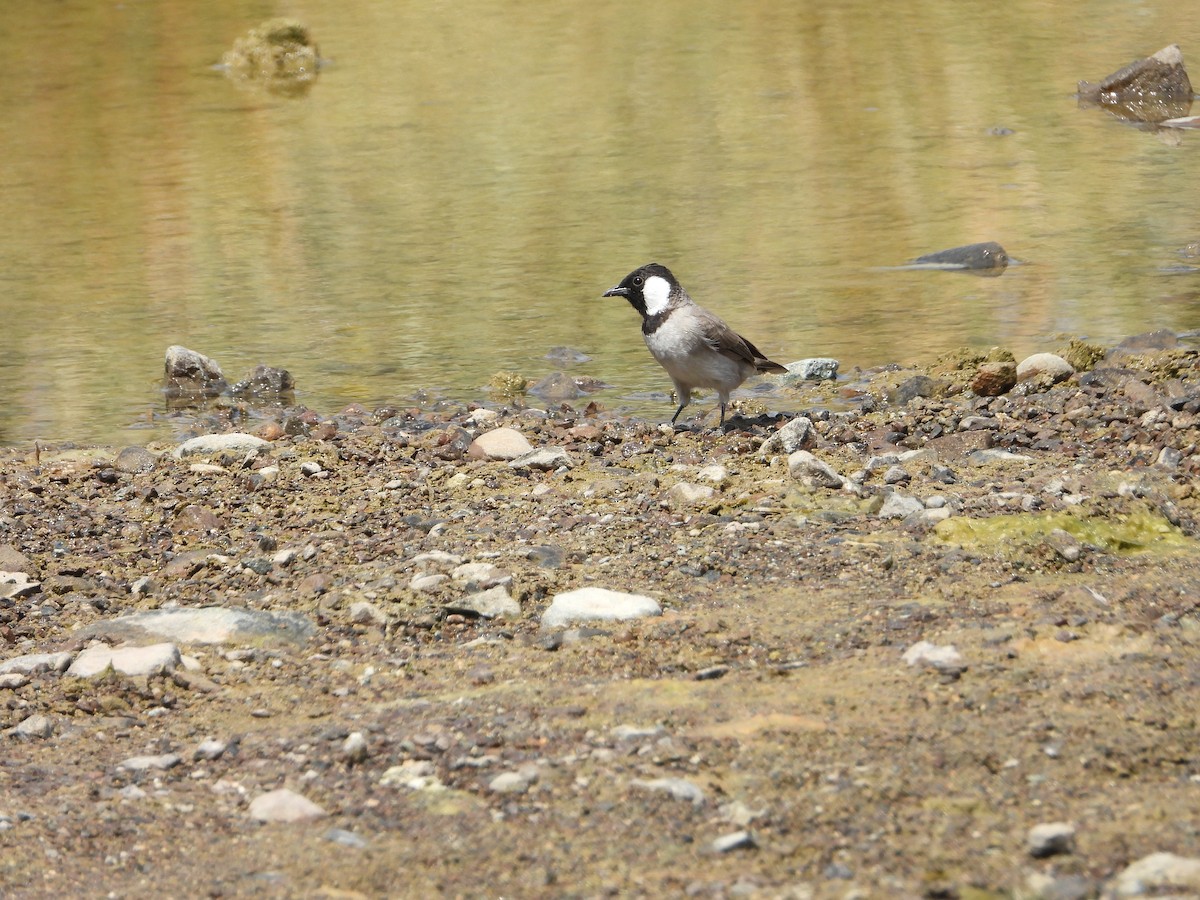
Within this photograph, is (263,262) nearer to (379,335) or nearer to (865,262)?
(379,335)

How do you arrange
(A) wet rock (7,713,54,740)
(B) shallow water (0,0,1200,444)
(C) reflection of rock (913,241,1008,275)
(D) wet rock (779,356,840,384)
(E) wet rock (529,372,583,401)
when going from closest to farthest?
(A) wet rock (7,713,54,740) < (D) wet rock (779,356,840,384) < (E) wet rock (529,372,583,401) < (B) shallow water (0,0,1200,444) < (C) reflection of rock (913,241,1008,275)

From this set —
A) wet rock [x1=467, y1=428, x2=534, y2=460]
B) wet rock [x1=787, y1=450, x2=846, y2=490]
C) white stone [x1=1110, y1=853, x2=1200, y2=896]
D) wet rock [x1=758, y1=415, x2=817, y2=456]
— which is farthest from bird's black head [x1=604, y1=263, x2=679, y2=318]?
white stone [x1=1110, y1=853, x2=1200, y2=896]

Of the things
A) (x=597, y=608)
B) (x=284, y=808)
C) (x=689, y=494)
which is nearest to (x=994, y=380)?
(x=689, y=494)

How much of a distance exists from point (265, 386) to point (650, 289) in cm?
252

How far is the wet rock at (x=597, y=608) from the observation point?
5.15 m

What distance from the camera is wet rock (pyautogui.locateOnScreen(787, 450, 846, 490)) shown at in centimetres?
646

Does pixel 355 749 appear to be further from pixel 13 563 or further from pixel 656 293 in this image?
pixel 656 293

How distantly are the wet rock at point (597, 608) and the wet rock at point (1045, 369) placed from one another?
3.83 meters

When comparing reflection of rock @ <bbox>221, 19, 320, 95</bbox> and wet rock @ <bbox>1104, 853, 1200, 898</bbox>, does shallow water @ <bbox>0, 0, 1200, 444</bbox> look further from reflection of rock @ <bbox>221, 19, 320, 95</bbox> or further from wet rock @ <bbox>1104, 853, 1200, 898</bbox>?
wet rock @ <bbox>1104, 853, 1200, 898</bbox>

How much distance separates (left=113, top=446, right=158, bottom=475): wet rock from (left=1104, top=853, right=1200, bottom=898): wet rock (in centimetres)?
580

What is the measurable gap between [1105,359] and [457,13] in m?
22.0

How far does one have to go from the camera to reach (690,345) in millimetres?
8336

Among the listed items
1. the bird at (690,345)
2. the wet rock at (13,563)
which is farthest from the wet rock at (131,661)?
the bird at (690,345)

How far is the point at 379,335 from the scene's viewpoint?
11398 mm
